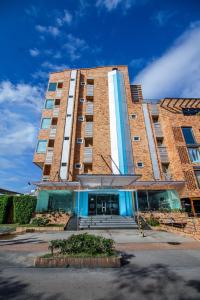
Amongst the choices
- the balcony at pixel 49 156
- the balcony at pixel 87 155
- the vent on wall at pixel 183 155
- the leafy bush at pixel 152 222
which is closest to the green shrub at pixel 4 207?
the balcony at pixel 49 156

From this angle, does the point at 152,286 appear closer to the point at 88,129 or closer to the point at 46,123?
the point at 88,129

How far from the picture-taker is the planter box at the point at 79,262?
6125mm

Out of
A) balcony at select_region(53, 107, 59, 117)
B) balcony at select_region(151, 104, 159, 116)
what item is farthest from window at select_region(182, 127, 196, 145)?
balcony at select_region(53, 107, 59, 117)

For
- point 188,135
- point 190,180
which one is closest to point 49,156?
point 190,180

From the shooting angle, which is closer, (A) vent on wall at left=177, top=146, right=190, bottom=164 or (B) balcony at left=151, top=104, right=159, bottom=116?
(A) vent on wall at left=177, top=146, right=190, bottom=164

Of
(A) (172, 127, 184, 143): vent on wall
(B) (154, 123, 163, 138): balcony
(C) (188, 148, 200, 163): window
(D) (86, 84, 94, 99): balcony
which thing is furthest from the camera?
(D) (86, 84, 94, 99): balcony

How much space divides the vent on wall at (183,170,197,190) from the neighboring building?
0.12m

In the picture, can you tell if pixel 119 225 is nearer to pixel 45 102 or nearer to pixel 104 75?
pixel 45 102

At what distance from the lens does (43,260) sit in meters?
6.19

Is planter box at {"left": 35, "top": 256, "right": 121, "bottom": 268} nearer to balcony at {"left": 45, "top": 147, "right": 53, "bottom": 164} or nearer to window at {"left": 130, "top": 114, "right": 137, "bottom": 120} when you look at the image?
balcony at {"left": 45, "top": 147, "right": 53, "bottom": 164}

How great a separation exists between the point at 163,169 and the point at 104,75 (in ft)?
68.8

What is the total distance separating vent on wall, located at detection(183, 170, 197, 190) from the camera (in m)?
20.4

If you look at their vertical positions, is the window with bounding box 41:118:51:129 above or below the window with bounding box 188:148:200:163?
above

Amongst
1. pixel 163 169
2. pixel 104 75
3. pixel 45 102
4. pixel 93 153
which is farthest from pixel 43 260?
pixel 104 75
